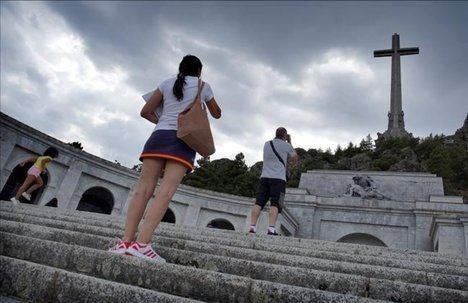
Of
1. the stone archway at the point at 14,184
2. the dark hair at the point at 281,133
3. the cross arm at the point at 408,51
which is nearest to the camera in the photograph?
the dark hair at the point at 281,133

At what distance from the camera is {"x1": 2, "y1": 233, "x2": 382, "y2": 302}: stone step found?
2.39 metres

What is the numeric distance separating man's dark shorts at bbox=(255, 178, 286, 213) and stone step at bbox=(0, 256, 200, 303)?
4.65 meters

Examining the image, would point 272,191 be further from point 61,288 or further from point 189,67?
point 61,288

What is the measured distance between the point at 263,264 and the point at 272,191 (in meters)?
3.48

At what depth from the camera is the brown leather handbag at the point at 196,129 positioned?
3.31 meters

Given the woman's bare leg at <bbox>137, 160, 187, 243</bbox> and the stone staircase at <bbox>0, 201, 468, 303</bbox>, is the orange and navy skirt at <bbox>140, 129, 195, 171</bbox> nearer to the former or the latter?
the woman's bare leg at <bbox>137, 160, 187, 243</bbox>

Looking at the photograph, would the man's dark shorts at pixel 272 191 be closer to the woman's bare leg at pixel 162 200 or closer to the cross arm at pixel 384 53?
the woman's bare leg at pixel 162 200

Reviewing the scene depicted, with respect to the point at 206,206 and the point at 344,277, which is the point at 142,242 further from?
the point at 206,206

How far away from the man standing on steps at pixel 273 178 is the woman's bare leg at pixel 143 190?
12.0ft

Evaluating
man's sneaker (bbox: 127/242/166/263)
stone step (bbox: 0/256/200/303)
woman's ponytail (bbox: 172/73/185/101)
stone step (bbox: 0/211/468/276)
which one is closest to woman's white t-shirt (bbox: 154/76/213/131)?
woman's ponytail (bbox: 172/73/185/101)

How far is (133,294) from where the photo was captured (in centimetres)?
222

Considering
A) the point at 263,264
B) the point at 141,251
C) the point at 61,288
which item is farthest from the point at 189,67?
the point at 61,288

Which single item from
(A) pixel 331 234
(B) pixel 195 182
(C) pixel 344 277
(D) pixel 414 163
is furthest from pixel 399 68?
(C) pixel 344 277

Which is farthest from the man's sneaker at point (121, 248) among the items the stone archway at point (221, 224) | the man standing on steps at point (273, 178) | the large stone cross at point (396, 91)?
the large stone cross at point (396, 91)
